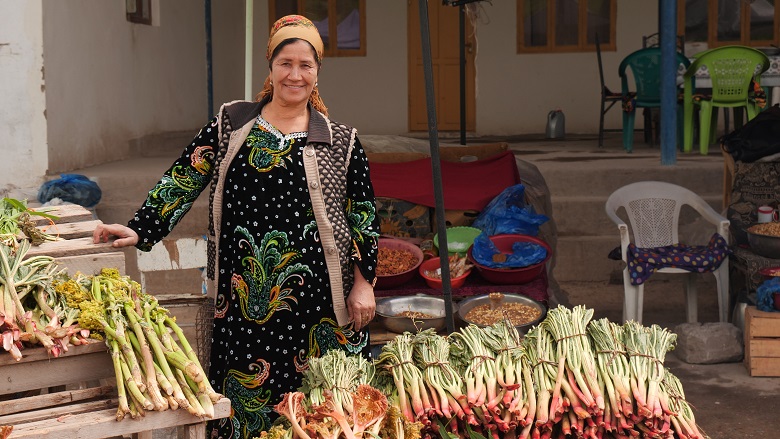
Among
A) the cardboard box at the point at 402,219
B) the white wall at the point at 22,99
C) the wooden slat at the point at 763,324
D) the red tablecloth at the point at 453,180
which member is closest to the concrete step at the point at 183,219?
the white wall at the point at 22,99

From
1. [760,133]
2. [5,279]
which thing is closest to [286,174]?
[5,279]

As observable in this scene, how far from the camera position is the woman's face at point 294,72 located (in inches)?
115

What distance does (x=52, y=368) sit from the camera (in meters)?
2.39

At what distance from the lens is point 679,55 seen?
9.80m

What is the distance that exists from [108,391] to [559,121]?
33.1ft

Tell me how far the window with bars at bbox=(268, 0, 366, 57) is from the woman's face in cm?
1017

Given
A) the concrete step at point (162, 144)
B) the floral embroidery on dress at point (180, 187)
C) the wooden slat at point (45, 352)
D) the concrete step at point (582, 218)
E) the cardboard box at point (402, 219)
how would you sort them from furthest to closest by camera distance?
the concrete step at point (162, 144) < the concrete step at point (582, 218) < the cardboard box at point (402, 219) < the floral embroidery on dress at point (180, 187) < the wooden slat at point (45, 352)

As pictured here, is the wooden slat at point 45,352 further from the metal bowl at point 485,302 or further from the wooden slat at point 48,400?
the metal bowl at point 485,302

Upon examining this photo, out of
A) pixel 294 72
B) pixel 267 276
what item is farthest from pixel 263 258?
pixel 294 72

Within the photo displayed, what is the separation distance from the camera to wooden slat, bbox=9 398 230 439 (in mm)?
2107

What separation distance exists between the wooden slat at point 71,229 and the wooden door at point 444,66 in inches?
373

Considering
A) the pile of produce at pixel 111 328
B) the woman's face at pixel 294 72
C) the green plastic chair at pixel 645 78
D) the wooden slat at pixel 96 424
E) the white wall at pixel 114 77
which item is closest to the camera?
the wooden slat at pixel 96 424

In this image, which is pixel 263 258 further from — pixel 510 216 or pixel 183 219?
pixel 183 219

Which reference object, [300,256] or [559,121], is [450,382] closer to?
[300,256]
